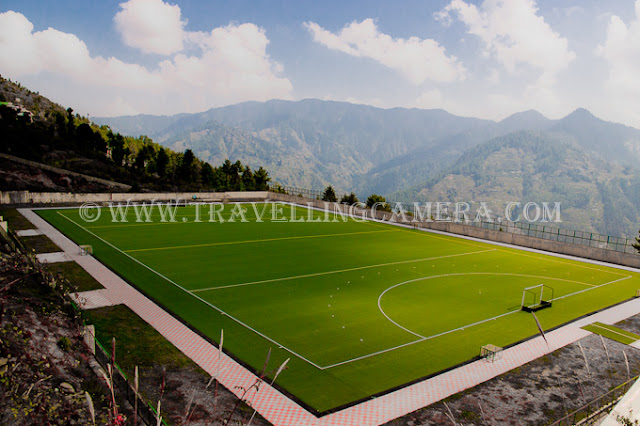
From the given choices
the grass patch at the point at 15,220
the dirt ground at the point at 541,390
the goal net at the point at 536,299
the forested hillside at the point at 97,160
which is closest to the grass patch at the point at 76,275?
the grass patch at the point at 15,220

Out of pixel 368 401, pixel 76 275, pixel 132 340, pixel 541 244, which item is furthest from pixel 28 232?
pixel 541 244

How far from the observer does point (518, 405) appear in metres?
10.9

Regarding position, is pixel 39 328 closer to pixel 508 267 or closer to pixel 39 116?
pixel 508 267

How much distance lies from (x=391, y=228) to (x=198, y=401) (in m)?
30.4

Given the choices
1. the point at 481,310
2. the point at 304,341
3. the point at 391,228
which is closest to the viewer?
the point at 304,341

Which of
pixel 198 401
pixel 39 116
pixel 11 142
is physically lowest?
pixel 198 401

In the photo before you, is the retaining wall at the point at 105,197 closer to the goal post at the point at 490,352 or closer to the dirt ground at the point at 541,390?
the goal post at the point at 490,352

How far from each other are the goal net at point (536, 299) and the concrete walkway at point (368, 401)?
5.19 feet

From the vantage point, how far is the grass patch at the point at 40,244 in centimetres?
2455

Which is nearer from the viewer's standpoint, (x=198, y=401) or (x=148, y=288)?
(x=198, y=401)

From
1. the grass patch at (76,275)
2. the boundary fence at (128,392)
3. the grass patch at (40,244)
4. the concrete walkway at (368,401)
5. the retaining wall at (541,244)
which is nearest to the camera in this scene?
the boundary fence at (128,392)

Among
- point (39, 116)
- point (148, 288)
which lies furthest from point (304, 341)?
point (39, 116)

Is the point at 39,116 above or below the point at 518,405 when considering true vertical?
above

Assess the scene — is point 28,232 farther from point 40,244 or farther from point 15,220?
point 15,220
